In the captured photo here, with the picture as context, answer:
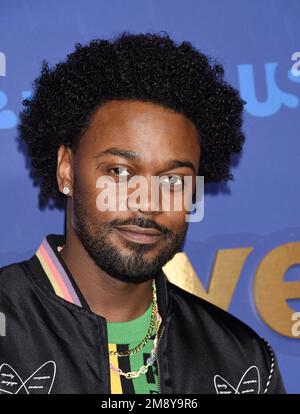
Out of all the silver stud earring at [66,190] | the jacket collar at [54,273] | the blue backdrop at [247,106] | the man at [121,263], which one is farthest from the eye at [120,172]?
the blue backdrop at [247,106]

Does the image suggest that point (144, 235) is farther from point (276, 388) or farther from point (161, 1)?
point (161, 1)

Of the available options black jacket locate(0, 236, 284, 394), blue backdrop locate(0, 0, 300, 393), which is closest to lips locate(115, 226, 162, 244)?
black jacket locate(0, 236, 284, 394)

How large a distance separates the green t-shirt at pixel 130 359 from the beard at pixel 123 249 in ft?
0.54

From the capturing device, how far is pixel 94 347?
2.17m

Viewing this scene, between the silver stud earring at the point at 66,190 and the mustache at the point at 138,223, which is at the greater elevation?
the silver stud earring at the point at 66,190

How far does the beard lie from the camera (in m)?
2.19

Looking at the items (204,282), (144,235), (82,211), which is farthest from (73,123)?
(204,282)

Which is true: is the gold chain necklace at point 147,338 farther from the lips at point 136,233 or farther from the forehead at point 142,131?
the forehead at point 142,131

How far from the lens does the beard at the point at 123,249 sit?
2.19 metres

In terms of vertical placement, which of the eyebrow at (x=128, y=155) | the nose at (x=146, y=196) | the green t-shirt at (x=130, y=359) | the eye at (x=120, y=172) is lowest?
the green t-shirt at (x=130, y=359)

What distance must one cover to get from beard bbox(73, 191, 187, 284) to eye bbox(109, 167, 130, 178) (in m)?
0.14

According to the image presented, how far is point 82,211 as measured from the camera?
2.24 metres

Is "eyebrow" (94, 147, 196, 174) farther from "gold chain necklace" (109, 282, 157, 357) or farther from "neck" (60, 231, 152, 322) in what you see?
"gold chain necklace" (109, 282, 157, 357)

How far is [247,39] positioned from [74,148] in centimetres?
99
